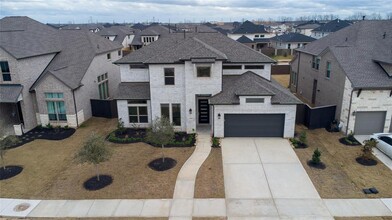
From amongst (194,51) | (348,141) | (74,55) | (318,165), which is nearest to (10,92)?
(74,55)

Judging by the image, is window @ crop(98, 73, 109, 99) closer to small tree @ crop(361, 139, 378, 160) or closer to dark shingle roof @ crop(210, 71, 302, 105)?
dark shingle roof @ crop(210, 71, 302, 105)

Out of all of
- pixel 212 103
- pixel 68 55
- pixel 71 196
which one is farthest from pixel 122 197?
pixel 68 55

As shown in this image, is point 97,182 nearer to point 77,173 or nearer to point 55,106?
point 77,173

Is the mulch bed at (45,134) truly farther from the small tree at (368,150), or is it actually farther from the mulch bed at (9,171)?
the small tree at (368,150)

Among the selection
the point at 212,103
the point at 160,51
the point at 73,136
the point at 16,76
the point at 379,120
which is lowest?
the point at 73,136

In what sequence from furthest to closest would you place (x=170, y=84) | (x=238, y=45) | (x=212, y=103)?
(x=238, y=45) < (x=170, y=84) < (x=212, y=103)

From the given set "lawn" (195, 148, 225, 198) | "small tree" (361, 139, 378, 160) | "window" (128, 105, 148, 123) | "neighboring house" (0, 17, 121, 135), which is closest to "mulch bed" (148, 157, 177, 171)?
"lawn" (195, 148, 225, 198)

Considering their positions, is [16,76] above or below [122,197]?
above

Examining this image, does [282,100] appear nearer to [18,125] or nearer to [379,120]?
[379,120]

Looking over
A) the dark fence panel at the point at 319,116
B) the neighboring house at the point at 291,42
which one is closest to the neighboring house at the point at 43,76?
the dark fence panel at the point at 319,116
